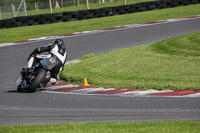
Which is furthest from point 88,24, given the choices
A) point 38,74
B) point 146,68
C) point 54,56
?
point 38,74

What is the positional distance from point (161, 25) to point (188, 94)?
12713 millimetres

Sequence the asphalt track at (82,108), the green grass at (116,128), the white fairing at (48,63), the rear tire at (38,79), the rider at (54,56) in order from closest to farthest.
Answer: the green grass at (116,128)
the asphalt track at (82,108)
the rear tire at (38,79)
the white fairing at (48,63)
the rider at (54,56)

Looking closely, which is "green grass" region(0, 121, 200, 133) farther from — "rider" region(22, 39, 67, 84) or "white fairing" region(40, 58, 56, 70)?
"rider" region(22, 39, 67, 84)

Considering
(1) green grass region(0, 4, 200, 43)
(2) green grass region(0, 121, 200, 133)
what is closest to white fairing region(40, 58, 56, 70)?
(2) green grass region(0, 121, 200, 133)

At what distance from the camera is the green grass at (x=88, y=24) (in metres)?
21.4

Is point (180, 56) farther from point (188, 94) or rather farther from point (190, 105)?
point (190, 105)

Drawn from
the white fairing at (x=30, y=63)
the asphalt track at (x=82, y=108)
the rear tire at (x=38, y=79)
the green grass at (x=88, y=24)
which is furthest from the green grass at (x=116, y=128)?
the green grass at (x=88, y=24)

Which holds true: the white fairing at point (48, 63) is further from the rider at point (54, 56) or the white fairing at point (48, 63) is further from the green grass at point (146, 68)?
the green grass at point (146, 68)

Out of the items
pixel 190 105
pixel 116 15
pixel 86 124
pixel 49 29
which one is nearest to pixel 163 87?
pixel 190 105

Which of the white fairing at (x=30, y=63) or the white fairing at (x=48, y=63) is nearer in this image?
the white fairing at (x=48, y=63)

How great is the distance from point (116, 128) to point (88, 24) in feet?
58.7

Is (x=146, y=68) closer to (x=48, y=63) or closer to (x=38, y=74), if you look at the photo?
(x=48, y=63)

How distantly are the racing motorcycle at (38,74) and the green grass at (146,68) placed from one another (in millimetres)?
1286

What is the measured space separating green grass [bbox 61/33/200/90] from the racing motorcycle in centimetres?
129
